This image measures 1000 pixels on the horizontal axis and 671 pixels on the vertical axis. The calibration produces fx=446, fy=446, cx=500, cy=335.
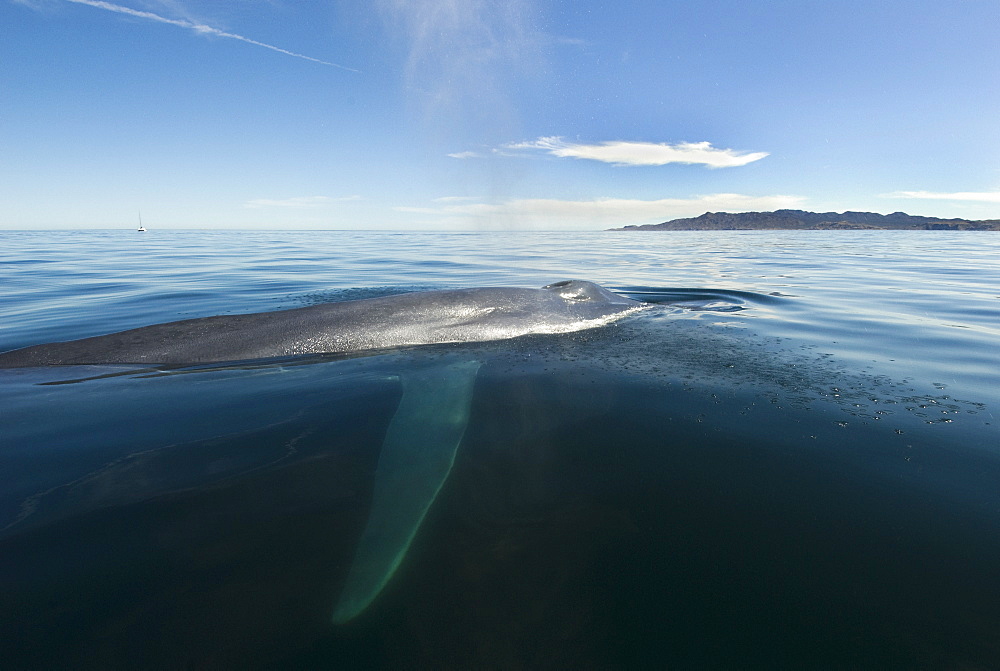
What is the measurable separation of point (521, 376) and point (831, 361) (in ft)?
15.6

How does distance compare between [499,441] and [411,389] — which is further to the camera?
[411,389]

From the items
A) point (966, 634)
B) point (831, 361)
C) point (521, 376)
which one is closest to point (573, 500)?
point (966, 634)

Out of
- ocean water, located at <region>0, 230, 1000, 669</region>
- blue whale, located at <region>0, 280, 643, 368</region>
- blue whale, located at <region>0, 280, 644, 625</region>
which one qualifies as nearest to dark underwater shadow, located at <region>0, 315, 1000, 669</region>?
ocean water, located at <region>0, 230, 1000, 669</region>

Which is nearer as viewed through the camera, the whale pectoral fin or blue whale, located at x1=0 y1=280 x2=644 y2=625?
the whale pectoral fin

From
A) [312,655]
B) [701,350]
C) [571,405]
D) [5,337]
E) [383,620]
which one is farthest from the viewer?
[5,337]

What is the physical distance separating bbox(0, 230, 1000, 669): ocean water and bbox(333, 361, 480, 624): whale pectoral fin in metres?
0.05

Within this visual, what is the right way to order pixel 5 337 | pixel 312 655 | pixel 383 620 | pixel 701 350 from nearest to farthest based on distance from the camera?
pixel 312 655 < pixel 383 620 < pixel 701 350 < pixel 5 337

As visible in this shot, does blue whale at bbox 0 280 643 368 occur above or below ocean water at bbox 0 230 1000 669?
above

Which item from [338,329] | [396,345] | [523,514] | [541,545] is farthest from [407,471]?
[338,329]

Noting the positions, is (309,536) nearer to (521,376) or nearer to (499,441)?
(499,441)

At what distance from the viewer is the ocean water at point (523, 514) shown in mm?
2336

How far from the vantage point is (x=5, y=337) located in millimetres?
8656

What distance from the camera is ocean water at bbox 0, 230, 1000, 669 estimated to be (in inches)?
92.0

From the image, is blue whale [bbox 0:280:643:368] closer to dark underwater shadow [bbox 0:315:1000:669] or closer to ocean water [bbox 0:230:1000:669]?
ocean water [bbox 0:230:1000:669]
